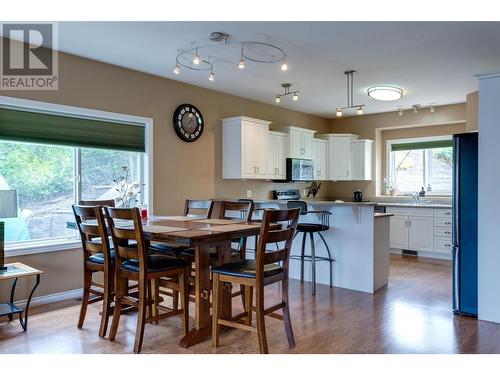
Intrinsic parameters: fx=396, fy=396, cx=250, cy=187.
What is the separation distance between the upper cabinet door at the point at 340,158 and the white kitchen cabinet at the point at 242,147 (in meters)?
2.05

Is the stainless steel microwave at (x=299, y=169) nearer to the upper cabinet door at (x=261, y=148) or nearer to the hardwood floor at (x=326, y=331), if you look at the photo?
the upper cabinet door at (x=261, y=148)

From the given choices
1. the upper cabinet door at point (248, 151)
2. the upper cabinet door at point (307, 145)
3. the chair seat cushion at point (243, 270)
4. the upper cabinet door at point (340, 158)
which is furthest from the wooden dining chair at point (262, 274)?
the upper cabinet door at point (340, 158)

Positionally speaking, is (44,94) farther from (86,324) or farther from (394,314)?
(394,314)

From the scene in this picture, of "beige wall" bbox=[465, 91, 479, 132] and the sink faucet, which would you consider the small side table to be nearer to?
"beige wall" bbox=[465, 91, 479, 132]

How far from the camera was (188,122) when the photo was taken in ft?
17.1

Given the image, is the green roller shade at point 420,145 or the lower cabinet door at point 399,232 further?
the green roller shade at point 420,145

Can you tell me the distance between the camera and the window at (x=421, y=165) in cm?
693

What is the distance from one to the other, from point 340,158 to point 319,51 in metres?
3.69

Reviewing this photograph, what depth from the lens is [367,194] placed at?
7.62 meters

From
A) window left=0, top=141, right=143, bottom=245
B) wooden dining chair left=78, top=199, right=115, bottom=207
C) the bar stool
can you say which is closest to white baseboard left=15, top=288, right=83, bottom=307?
window left=0, top=141, right=143, bottom=245

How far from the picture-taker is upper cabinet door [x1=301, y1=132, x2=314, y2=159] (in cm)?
671

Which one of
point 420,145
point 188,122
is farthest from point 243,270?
point 420,145

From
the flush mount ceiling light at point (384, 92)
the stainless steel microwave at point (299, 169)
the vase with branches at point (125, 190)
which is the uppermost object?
the flush mount ceiling light at point (384, 92)
